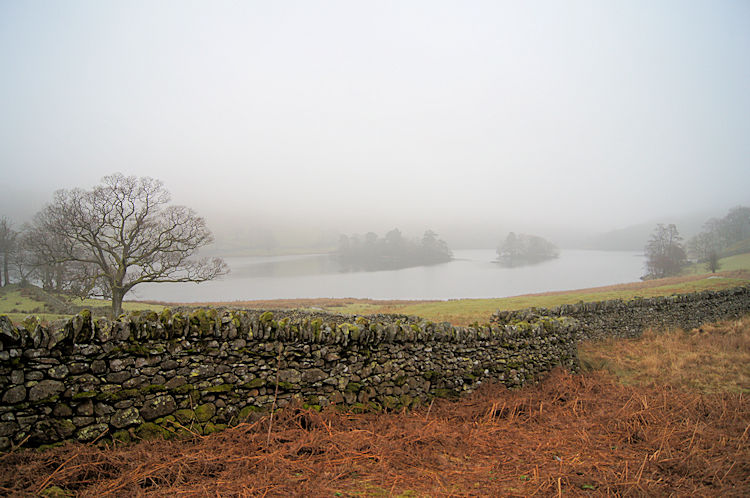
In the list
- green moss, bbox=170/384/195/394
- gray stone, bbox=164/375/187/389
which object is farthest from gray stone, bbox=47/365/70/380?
green moss, bbox=170/384/195/394

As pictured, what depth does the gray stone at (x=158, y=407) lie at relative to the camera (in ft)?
14.7

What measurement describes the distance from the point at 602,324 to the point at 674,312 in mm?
4972

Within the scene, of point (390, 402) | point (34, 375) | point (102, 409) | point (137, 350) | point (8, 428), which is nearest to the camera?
point (8, 428)

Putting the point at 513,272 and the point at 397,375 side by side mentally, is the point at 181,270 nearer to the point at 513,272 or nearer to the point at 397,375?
the point at 397,375

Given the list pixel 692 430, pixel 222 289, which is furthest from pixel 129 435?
pixel 222 289

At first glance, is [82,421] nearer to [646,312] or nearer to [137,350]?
[137,350]

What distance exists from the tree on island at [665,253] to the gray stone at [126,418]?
1921 inches

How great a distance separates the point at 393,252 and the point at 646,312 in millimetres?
41008

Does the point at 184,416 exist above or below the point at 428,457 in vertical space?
above

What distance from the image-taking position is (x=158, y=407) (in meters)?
4.55

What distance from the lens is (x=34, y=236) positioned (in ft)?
43.3

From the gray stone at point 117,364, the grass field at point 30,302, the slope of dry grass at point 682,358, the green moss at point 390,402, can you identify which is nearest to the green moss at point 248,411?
the gray stone at point 117,364

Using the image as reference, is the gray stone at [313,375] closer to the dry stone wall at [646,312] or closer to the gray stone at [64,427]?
the gray stone at [64,427]

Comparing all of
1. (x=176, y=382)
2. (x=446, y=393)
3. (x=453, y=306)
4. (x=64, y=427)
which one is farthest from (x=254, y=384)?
(x=453, y=306)
